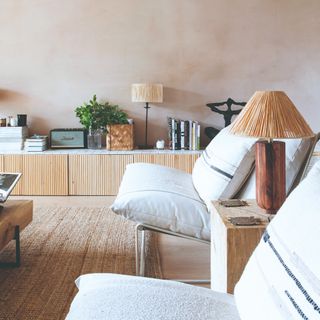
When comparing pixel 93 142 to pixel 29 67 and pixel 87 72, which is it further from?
pixel 29 67

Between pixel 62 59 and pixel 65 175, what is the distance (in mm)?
1283

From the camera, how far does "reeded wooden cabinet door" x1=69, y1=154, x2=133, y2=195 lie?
433 cm

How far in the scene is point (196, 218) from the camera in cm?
221

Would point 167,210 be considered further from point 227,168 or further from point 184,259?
point 184,259

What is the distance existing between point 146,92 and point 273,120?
293cm

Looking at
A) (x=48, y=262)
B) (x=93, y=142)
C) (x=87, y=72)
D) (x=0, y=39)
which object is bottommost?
(x=48, y=262)

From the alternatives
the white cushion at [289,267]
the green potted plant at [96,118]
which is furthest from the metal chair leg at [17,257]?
the green potted plant at [96,118]

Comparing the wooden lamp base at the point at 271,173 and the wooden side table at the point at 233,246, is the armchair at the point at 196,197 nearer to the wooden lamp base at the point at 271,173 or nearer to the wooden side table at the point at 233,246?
the wooden lamp base at the point at 271,173

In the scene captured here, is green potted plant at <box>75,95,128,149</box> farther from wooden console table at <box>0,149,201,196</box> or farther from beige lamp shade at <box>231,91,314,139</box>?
beige lamp shade at <box>231,91,314,139</box>

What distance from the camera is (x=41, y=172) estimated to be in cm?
434

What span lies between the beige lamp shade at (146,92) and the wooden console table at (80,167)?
0.55 meters

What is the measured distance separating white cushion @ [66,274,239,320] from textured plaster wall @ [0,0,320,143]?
364 centimetres

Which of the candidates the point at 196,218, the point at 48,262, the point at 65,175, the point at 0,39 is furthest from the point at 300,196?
the point at 0,39

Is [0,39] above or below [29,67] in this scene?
above
